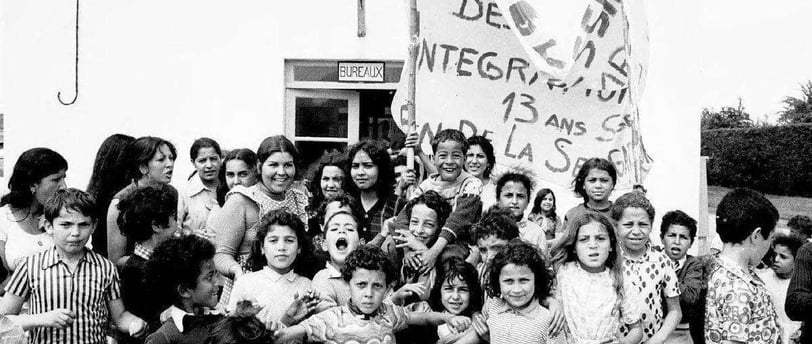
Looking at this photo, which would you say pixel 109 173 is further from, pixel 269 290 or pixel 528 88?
pixel 528 88

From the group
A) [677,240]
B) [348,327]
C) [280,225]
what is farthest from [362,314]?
[677,240]

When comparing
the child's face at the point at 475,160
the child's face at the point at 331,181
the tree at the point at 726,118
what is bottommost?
the child's face at the point at 331,181

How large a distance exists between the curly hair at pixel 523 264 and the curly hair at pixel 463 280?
205 mm

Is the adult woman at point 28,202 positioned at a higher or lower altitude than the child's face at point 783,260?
higher

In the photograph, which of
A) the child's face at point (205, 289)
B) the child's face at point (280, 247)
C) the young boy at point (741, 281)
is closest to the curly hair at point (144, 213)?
the child's face at point (280, 247)

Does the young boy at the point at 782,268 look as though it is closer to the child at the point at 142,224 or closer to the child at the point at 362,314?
the child at the point at 362,314

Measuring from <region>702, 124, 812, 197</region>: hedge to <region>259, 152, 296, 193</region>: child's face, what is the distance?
76.2 ft

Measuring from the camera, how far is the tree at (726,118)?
41.2 metres

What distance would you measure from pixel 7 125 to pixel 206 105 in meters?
1.91

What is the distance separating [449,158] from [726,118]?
40.7 metres

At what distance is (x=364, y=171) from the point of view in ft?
16.8

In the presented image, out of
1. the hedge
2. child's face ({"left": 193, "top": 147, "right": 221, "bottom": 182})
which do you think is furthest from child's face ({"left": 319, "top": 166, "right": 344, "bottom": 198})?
the hedge

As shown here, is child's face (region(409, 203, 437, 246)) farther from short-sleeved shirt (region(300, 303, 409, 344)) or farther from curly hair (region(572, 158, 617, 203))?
curly hair (region(572, 158, 617, 203))

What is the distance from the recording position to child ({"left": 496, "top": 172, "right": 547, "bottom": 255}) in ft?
16.8
